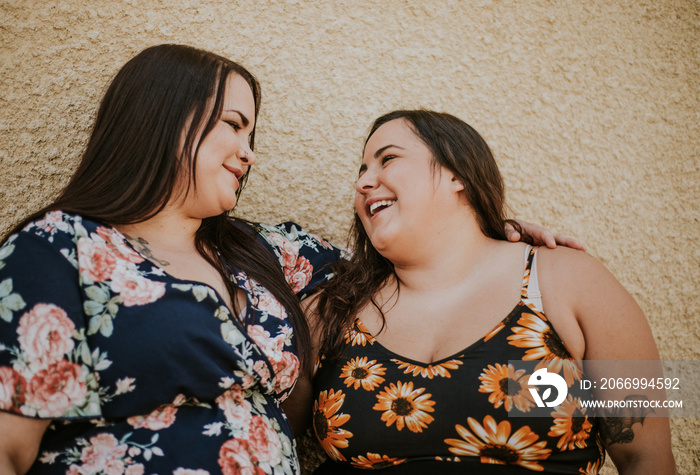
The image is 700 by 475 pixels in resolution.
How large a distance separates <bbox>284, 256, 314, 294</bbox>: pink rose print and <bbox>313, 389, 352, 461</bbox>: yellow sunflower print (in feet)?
1.27

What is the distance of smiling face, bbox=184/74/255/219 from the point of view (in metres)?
1.46

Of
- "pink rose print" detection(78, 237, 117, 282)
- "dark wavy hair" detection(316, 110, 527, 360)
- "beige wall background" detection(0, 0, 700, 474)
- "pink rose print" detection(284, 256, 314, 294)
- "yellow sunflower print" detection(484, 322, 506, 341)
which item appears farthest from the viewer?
"beige wall background" detection(0, 0, 700, 474)

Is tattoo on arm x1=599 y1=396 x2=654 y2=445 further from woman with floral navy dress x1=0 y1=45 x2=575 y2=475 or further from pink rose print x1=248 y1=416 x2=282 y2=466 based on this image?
pink rose print x1=248 y1=416 x2=282 y2=466

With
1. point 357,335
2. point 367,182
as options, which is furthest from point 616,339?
point 367,182

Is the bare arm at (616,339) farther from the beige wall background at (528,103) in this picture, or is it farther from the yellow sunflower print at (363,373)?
the beige wall background at (528,103)

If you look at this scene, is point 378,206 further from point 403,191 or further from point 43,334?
point 43,334

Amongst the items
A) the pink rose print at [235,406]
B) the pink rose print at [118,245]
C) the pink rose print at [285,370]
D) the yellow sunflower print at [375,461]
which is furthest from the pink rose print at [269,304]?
the yellow sunflower print at [375,461]

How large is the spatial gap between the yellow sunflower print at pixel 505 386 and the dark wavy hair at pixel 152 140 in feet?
1.79

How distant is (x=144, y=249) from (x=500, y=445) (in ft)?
3.51

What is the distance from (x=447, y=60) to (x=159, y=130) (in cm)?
130

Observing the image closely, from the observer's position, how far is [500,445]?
1291mm

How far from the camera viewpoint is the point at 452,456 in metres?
1.34

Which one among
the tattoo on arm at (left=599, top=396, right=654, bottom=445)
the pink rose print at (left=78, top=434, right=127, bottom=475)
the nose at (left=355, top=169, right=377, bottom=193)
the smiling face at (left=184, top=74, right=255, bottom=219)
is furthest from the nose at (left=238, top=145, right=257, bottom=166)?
the tattoo on arm at (left=599, top=396, right=654, bottom=445)

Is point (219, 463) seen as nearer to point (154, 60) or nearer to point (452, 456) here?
point (452, 456)
